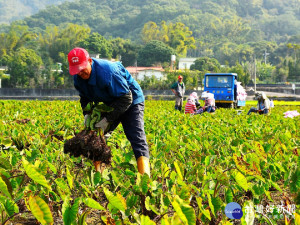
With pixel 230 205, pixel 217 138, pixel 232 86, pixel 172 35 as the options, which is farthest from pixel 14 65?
pixel 172 35

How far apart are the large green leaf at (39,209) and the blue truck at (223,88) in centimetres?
1901

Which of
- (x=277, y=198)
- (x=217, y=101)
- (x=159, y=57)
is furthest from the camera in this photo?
(x=159, y=57)

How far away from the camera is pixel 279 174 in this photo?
13.7 feet

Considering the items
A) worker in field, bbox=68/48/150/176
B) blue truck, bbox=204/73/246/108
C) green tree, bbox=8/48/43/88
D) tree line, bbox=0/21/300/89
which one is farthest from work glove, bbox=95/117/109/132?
green tree, bbox=8/48/43/88

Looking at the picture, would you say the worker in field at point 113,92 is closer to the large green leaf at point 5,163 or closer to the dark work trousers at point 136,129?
the dark work trousers at point 136,129

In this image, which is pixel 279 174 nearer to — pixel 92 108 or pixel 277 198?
pixel 277 198

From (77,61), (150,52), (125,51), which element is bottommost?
(77,61)

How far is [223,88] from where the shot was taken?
21.5 metres

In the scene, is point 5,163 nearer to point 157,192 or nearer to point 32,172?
point 32,172

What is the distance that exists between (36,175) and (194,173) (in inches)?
80.2

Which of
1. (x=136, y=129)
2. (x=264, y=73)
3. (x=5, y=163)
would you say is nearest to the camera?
(x=5, y=163)

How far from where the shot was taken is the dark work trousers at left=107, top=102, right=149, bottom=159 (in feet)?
13.8

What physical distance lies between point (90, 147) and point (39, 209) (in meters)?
1.46

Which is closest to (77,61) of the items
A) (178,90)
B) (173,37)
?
(178,90)
